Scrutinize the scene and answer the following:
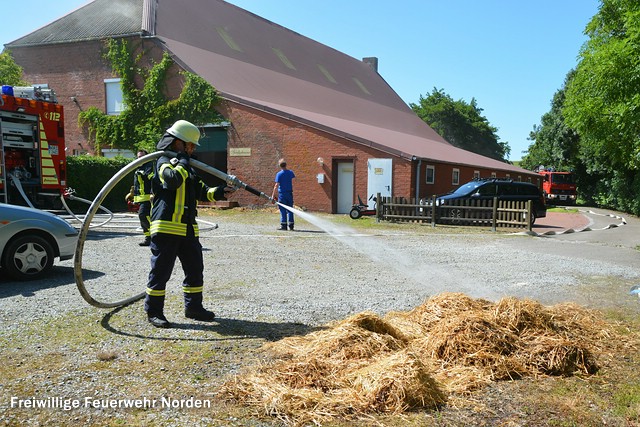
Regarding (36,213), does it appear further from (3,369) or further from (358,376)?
(358,376)

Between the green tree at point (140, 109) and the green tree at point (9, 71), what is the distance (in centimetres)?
369

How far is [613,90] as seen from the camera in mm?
21578

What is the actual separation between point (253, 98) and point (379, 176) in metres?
8.28

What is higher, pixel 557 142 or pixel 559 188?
pixel 557 142

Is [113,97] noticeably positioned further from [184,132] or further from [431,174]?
[184,132]

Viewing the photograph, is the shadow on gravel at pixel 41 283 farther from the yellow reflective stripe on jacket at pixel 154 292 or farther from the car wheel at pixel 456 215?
the car wheel at pixel 456 215

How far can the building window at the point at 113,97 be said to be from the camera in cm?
2603

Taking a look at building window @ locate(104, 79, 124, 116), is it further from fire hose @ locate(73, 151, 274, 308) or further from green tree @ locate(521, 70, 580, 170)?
green tree @ locate(521, 70, 580, 170)

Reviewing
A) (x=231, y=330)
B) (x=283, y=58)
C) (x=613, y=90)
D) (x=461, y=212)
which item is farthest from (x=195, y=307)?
(x=283, y=58)

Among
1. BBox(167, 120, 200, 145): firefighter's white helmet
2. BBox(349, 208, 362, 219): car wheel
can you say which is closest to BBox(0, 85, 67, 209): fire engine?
BBox(167, 120, 200, 145): firefighter's white helmet

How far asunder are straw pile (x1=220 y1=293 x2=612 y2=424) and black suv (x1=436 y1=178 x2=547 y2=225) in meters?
12.8

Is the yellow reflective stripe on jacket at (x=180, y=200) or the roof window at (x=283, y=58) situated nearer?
the yellow reflective stripe on jacket at (x=180, y=200)

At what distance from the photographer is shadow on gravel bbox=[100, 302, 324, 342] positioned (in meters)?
4.72

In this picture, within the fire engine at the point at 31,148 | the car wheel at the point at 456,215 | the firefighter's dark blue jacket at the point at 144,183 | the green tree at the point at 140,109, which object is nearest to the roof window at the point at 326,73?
the green tree at the point at 140,109
